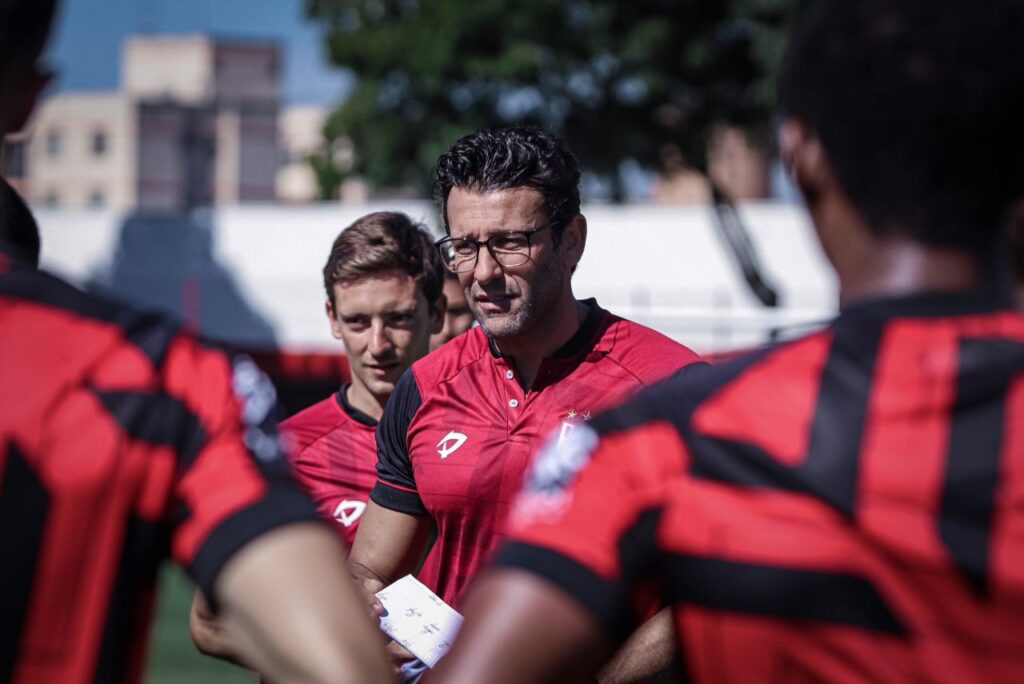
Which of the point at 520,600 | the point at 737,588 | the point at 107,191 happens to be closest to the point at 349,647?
the point at 520,600

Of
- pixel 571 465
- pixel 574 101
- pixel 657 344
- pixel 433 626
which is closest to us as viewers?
pixel 571 465

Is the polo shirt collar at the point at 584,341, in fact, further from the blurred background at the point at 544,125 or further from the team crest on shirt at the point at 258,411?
the blurred background at the point at 544,125

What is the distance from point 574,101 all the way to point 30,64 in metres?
19.2

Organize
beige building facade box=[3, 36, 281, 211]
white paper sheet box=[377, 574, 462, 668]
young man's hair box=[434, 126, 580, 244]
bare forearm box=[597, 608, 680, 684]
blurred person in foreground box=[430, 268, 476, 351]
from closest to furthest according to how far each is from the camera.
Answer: bare forearm box=[597, 608, 680, 684] < white paper sheet box=[377, 574, 462, 668] < young man's hair box=[434, 126, 580, 244] < blurred person in foreground box=[430, 268, 476, 351] < beige building facade box=[3, 36, 281, 211]

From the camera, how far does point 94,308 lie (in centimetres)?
158

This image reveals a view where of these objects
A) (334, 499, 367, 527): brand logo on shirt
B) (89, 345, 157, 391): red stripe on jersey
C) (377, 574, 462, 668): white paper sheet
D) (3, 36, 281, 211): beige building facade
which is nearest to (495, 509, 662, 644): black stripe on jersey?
(89, 345, 157, 391): red stripe on jersey

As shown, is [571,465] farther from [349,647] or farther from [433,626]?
[433,626]

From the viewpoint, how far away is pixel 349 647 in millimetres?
1419

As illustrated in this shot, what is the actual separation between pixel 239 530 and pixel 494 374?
2062 millimetres

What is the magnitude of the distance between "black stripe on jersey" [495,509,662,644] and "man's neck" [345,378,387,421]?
→ 2787 mm

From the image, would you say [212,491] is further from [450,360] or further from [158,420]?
[450,360]

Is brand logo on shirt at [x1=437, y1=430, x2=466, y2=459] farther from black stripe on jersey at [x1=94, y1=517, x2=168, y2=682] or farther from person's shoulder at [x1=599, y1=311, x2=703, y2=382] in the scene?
black stripe on jersey at [x1=94, y1=517, x2=168, y2=682]

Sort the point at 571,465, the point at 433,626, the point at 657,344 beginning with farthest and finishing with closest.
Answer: the point at 657,344, the point at 433,626, the point at 571,465

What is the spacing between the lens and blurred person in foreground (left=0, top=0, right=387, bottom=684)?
56.9 inches
